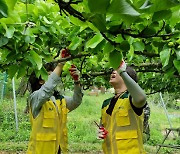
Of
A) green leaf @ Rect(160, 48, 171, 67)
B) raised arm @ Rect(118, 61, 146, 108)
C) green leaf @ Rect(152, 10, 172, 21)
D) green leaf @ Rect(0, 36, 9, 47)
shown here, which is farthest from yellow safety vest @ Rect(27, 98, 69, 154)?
green leaf @ Rect(152, 10, 172, 21)

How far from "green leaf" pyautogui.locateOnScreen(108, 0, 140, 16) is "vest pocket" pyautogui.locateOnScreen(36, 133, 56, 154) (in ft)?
7.13

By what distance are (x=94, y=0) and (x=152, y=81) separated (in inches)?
222

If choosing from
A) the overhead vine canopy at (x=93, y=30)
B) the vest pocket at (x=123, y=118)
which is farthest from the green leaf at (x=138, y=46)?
the vest pocket at (x=123, y=118)

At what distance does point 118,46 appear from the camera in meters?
0.83

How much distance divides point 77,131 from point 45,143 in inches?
263

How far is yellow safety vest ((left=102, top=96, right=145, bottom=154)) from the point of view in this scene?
219 cm

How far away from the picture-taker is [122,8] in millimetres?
481

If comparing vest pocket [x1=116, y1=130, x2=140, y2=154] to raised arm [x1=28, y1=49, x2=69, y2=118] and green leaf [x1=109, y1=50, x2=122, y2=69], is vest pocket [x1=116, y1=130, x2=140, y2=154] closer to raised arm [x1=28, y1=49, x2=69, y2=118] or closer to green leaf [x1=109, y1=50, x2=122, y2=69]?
raised arm [x1=28, y1=49, x2=69, y2=118]

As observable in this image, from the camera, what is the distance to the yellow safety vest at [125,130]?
2.19 metres

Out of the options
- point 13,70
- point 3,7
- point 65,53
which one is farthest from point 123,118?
point 3,7

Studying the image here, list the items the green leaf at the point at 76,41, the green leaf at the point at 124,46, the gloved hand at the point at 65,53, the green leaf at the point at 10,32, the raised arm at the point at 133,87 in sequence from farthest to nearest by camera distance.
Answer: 1. the gloved hand at the point at 65,53
2. the raised arm at the point at 133,87
3. the green leaf at the point at 76,41
4. the green leaf at the point at 10,32
5. the green leaf at the point at 124,46

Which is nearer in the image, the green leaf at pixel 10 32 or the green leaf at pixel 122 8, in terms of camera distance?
the green leaf at pixel 122 8

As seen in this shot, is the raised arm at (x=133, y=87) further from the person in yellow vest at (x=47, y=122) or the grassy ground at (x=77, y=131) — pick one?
the grassy ground at (x=77, y=131)

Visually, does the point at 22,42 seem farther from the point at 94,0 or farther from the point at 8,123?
the point at 8,123
